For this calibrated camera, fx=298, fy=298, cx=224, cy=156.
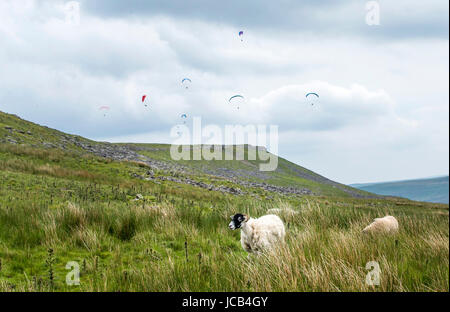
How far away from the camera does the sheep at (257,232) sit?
248 inches

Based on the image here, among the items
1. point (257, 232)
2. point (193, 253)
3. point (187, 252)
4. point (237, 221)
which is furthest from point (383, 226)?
point (187, 252)

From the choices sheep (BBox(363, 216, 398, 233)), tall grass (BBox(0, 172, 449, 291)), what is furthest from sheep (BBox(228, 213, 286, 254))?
sheep (BBox(363, 216, 398, 233))

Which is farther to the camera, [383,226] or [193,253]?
[383,226]

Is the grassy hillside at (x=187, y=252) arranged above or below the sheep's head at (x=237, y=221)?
below

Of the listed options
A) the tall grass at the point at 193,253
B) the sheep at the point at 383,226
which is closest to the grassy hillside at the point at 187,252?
the tall grass at the point at 193,253

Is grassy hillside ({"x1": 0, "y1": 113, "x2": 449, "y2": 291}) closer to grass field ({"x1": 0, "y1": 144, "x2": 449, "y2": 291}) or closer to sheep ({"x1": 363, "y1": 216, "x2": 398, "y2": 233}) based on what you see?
grass field ({"x1": 0, "y1": 144, "x2": 449, "y2": 291})

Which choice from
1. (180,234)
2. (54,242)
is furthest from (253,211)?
(54,242)

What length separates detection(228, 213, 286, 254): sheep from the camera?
6309 millimetres

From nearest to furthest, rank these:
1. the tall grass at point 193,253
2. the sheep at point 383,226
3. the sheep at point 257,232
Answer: the tall grass at point 193,253, the sheep at point 257,232, the sheep at point 383,226

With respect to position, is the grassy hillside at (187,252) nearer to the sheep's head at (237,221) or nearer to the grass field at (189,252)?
the grass field at (189,252)

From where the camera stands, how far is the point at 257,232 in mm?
6449

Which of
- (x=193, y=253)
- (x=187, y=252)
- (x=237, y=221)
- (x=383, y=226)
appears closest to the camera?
(x=187, y=252)

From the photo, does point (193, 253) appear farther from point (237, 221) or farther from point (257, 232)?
point (257, 232)
